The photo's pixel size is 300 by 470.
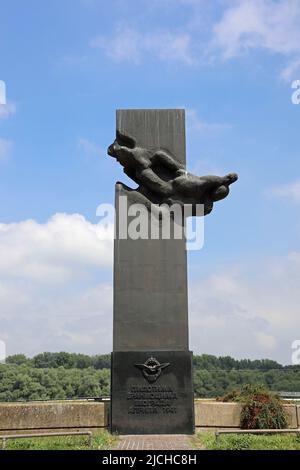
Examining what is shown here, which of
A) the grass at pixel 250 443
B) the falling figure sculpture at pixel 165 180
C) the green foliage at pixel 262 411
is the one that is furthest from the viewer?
the falling figure sculpture at pixel 165 180

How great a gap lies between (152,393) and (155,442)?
158 centimetres

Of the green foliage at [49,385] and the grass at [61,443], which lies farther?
the green foliage at [49,385]

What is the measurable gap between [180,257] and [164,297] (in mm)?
1106

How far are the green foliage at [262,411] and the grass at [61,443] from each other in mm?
3411

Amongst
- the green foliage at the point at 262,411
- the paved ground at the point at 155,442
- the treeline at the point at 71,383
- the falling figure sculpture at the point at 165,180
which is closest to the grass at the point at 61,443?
the paved ground at the point at 155,442

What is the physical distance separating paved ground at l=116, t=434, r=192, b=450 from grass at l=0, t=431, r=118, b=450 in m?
0.31

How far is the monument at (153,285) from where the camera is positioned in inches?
452

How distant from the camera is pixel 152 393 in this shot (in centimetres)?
1157

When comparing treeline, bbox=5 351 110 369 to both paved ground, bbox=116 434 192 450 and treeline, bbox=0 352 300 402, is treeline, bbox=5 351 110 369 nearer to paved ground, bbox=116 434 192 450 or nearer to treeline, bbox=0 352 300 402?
treeline, bbox=0 352 300 402

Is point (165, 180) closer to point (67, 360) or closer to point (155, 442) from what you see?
point (155, 442)

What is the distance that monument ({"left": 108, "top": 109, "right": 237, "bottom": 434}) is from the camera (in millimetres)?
11492

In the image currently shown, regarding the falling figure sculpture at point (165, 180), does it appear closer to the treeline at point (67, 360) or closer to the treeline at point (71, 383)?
the treeline at point (71, 383)

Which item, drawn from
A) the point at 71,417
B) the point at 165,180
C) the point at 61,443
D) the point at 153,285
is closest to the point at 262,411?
the point at 153,285

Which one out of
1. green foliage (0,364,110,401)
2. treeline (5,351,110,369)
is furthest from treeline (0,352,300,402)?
treeline (5,351,110,369)
